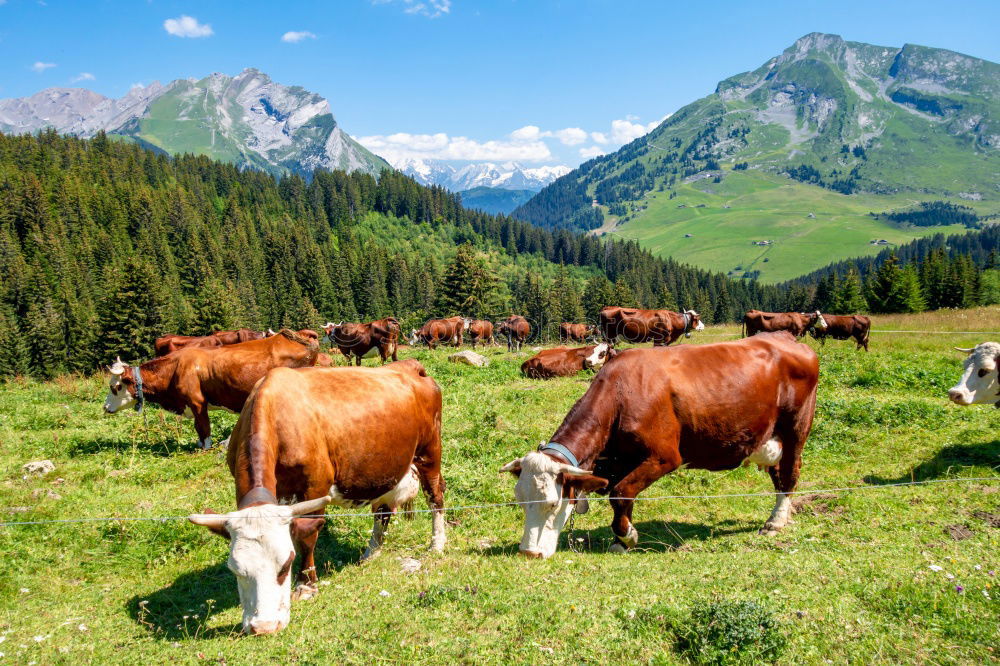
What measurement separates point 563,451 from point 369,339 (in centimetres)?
2270

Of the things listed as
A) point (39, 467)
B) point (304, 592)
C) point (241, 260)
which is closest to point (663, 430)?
point (304, 592)

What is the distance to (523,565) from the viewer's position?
6.44m

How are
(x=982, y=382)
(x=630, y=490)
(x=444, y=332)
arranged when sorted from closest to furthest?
(x=630, y=490), (x=982, y=382), (x=444, y=332)

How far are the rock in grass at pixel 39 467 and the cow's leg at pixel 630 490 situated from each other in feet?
36.3

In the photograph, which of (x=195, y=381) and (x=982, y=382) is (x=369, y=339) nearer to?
(x=195, y=381)

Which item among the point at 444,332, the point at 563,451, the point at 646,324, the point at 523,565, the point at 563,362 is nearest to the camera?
the point at 523,565

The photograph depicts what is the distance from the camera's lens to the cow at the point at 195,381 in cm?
1253

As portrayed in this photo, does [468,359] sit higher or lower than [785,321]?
lower

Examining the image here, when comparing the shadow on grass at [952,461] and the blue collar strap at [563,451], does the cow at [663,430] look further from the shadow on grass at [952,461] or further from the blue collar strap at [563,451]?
the shadow on grass at [952,461]

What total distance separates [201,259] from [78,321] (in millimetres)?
32858

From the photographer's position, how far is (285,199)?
168125 mm

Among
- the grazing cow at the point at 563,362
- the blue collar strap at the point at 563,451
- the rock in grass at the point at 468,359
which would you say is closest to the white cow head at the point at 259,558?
the blue collar strap at the point at 563,451

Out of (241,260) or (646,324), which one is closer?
(646,324)

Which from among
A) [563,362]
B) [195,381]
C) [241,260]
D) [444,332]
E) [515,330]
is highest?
[241,260]
